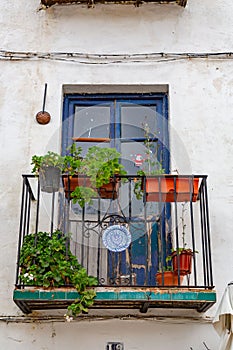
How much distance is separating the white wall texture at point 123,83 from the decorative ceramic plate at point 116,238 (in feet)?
2.47

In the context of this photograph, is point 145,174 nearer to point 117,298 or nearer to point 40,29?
point 117,298

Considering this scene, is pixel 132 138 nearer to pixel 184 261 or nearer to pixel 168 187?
A: pixel 168 187

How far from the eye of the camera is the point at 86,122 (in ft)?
27.1

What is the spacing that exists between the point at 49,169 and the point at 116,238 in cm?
100

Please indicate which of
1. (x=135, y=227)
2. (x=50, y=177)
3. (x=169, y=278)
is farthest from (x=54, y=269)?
(x=135, y=227)

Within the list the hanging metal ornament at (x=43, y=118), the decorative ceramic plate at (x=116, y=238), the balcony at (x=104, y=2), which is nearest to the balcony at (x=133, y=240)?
the decorative ceramic plate at (x=116, y=238)

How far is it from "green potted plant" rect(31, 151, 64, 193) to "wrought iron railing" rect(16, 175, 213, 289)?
0.08 meters

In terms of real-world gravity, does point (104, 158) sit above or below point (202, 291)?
above

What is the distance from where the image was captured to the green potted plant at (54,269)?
653 cm

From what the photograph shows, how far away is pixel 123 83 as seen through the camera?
27.0ft

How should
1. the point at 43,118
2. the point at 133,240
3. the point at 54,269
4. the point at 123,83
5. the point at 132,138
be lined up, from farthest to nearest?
the point at 123,83, the point at 132,138, the point at 43,118, the point at 133,240, the point at 54,269

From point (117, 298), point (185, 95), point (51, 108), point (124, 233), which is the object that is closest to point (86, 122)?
point (51, 108)

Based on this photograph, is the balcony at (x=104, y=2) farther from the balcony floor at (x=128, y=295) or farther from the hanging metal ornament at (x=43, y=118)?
the balcony floor at (x=128, y=295)

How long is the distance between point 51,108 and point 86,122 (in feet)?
1.52
